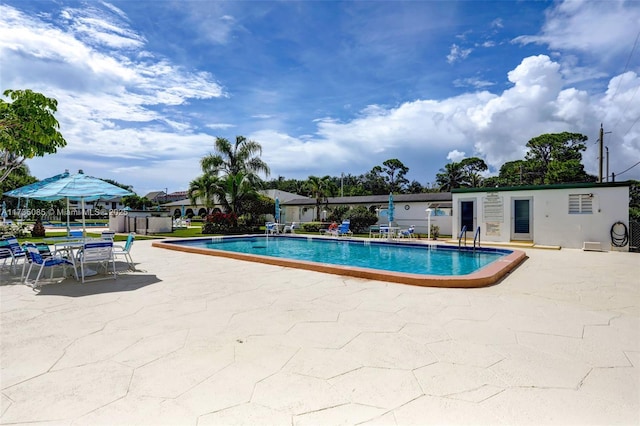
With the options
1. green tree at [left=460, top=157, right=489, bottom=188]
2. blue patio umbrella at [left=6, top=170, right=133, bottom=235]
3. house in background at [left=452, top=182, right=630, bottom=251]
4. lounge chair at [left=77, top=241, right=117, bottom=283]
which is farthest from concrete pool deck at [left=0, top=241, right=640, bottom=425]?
green tree at [left=460, top=157, right=489, bottom=188]

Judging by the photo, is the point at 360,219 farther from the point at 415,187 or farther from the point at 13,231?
the point at 415,187

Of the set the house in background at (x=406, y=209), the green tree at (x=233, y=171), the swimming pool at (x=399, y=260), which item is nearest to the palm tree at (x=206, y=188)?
the green tree at (x=233, y=171)

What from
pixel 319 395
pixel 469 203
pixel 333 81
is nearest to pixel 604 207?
pixel 469 203

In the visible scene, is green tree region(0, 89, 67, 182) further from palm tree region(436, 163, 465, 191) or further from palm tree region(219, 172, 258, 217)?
palm tree region(436, 163, 465, 191)

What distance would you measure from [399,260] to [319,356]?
859 centimetres

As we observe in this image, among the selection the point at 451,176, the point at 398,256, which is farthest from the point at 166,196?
the point at 398,256

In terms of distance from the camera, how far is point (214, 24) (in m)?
11.0

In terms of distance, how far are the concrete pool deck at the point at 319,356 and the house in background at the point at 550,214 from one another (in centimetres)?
941

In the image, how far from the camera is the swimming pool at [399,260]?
650cm

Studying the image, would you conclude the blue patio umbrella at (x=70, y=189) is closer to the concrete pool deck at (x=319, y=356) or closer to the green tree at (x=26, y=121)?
the green tree at (x=26, y=121)

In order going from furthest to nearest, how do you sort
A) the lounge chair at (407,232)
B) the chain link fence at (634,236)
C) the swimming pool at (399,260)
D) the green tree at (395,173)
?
1. the green tree at (395,173)
2. the lounge chair at (407,232)
3. the chain link fence at (634,236)
4. the swimming pool at (399,260)

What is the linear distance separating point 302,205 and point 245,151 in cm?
881

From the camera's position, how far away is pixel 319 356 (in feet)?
10.6

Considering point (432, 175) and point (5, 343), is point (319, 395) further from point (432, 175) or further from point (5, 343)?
point (432, 175)
